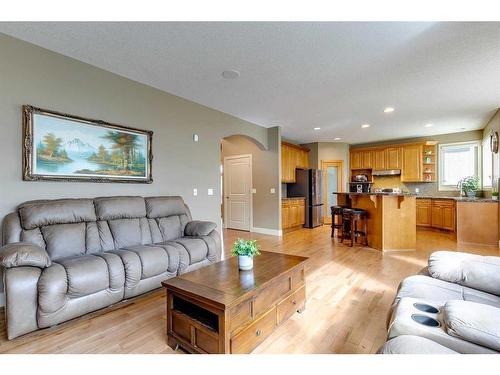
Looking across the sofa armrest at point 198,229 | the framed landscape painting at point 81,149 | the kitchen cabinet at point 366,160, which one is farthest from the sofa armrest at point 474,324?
the kitchen cabinet at point 366,160

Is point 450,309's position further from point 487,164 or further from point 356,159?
point 356,159

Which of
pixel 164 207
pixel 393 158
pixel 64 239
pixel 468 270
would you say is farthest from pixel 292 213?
pixel 64 239

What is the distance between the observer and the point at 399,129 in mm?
6121

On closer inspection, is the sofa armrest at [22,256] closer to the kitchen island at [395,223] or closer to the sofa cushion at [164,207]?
the sofa cushion at [164,207]

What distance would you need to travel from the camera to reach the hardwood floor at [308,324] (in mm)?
1756

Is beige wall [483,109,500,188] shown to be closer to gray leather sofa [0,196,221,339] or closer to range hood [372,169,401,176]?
range hood [372,169,401,176]

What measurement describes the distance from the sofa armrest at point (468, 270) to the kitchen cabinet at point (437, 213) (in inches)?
207

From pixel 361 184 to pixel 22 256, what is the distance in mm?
7757

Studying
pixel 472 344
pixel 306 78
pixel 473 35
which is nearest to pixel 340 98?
pixel 306 78

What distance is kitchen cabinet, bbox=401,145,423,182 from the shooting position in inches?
266

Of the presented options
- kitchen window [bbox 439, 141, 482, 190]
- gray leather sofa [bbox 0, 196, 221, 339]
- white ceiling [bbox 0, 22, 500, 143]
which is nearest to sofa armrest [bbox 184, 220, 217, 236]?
gray leather sofa [bbox 0, 196, 221, 339]

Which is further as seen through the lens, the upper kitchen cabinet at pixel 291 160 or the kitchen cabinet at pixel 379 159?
the kitchen cabinet at pixel 379 159

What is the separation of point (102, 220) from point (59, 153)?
87 cm
